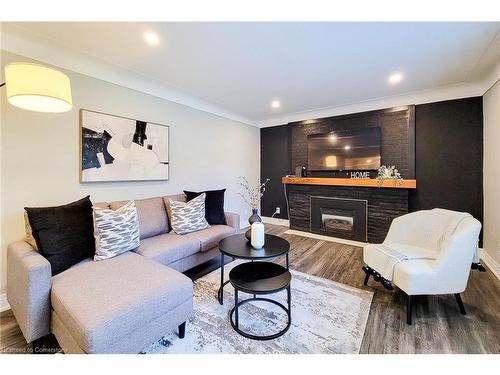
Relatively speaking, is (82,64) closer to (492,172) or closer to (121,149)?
(121,149)

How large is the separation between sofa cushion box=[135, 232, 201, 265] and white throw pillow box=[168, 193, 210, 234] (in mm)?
106

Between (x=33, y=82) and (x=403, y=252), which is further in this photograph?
(x=403, y=252)

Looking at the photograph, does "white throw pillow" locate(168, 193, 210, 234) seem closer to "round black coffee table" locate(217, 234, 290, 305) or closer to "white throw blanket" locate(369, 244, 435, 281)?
"round black coffee table" locate(217, 234, 290, 305)

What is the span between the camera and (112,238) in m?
1.94

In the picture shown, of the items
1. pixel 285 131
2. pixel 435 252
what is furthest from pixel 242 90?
pixel 435 252

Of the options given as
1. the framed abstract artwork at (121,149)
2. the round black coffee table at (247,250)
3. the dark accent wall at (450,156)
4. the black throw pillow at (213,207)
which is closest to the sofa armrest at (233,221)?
the black throw pillow at (213,207)

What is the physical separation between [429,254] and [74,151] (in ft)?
11.9

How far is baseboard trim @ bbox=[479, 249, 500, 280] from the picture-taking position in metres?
2.52

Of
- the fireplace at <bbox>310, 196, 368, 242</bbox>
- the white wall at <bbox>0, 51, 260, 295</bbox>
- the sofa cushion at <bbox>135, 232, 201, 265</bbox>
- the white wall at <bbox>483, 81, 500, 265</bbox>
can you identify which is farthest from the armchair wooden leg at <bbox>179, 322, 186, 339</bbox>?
the white wall at <bbox>483, 81, 500, 265</bbox>

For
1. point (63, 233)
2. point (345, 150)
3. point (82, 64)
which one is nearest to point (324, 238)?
point (345, 150)

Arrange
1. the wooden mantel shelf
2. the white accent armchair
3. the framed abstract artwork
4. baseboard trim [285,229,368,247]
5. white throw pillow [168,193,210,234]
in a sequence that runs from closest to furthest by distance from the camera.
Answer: the white accent armchair, the framed abstract artwork, white throw pillow [168,193,210,234], the wooden mantel shelf, baseboard trim [285,229,368,247]

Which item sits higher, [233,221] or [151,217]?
[151,217]

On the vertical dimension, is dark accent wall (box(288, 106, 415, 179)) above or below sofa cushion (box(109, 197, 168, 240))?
above

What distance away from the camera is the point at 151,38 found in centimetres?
198
